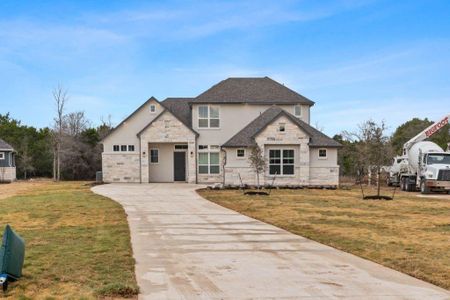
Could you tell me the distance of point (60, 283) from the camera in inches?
255

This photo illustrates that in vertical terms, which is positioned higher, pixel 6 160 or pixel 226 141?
pixel 226 141

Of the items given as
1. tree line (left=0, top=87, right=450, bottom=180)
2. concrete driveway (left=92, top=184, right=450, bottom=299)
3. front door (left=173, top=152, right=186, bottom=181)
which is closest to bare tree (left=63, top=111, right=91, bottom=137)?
tree line (left=0, top=87, right=450, bottom=180)

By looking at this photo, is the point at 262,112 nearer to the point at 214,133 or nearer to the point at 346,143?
the point at 214,133

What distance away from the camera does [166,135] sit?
Answer: 110 feet

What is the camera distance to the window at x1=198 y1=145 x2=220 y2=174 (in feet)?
111

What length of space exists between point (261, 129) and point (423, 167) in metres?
10.1

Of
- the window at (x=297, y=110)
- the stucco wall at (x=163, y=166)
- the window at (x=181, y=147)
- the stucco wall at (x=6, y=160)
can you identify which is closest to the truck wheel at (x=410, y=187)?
the window at (x=297, y=110)

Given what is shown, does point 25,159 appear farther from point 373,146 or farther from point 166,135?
point 373,146

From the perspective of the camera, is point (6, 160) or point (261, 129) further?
point (6, 160)

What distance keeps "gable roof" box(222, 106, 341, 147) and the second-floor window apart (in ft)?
8.18

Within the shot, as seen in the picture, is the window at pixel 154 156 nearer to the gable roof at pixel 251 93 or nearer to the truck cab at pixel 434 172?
the gable roof at pixel 251 93

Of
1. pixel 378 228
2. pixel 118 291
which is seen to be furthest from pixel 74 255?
pixel 378 228

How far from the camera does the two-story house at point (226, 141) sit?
102 feet

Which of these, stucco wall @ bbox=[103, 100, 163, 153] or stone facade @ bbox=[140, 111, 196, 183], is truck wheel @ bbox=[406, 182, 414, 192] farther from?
stucco wall @ bbox=[103, 100, 163, 153]
